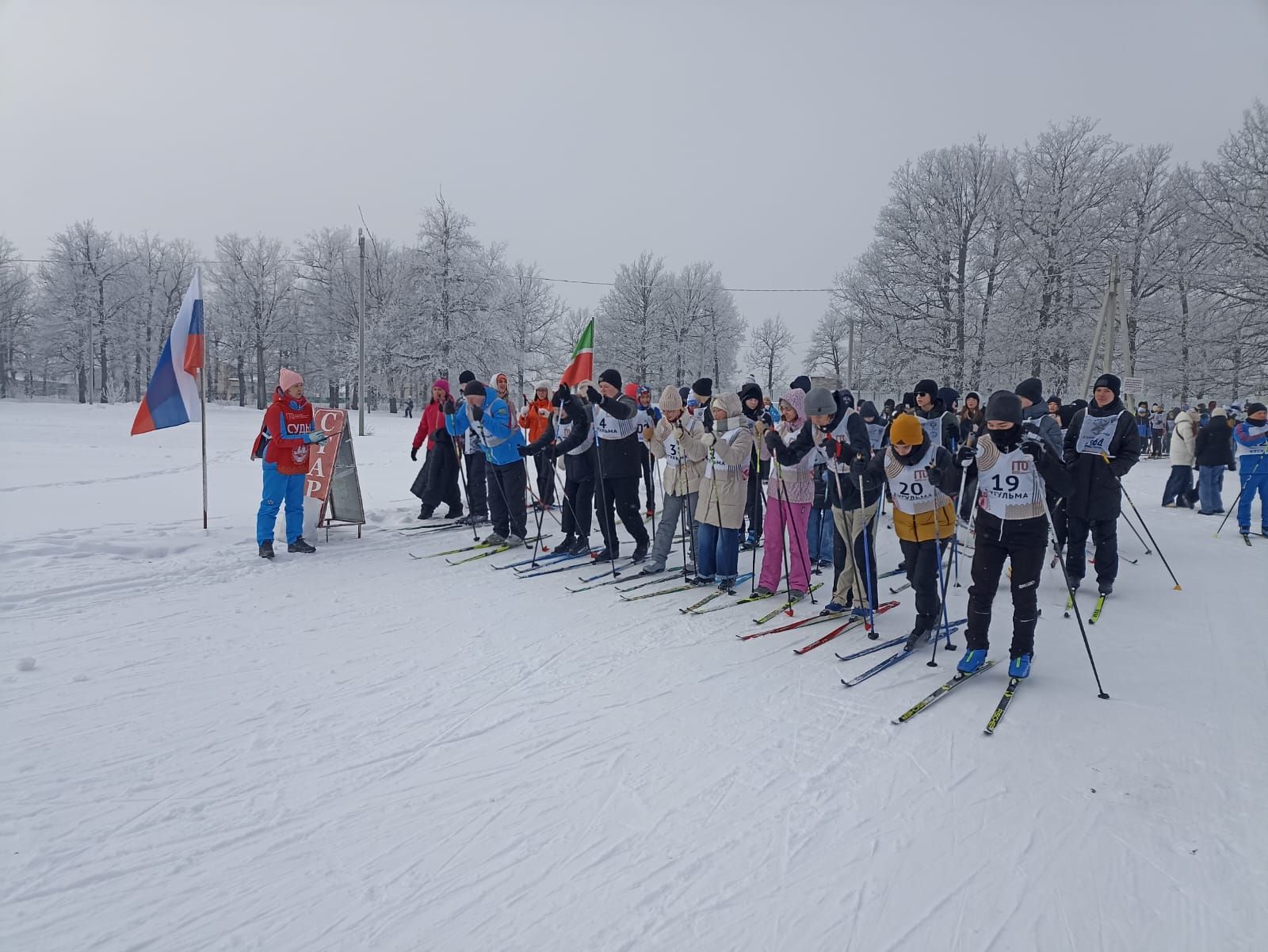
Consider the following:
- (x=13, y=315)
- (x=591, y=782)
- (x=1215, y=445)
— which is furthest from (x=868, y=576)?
(x=13, y=315)

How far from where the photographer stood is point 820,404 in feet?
19.5

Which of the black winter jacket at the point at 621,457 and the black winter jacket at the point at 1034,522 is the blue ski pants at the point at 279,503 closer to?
the black winter jacket at the point at 621,457

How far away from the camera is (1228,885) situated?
113 inches

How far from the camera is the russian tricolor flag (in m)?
8.36

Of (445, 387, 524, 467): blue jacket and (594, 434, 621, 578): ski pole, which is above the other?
(445, 387, 524, 467): blue jacket

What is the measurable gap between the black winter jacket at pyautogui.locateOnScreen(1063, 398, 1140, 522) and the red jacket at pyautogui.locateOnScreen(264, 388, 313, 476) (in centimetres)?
851

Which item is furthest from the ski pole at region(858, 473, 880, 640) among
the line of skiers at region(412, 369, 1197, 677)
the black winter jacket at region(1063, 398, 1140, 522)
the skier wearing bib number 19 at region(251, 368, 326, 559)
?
the skier wearing bib number 19 at region(251, 368, 326, 559)

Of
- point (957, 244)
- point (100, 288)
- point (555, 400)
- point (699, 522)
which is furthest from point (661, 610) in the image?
point (100, 288)

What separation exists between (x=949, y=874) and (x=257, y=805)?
3146 mm

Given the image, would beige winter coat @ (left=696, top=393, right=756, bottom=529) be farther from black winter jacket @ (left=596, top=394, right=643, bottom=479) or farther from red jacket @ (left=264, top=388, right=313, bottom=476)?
red jacket @ (left=264, top=388, right=313, bottom=476)

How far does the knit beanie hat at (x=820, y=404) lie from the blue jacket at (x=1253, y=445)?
860 centimetres

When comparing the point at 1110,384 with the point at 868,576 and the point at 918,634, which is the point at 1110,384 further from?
the point at 918,634

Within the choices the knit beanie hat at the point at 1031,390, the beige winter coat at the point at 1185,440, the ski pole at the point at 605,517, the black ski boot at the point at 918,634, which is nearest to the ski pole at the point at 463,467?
the ski pole at the point at 605,517

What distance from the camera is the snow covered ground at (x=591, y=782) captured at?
265 cm
